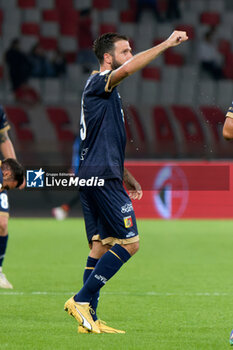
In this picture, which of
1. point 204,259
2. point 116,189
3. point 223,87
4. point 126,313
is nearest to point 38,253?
point 204,259

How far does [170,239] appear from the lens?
13234mm

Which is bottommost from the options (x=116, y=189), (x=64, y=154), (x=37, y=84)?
(x=64, y=154)

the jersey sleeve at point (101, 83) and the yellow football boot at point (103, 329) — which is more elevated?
the jersey sleeve at point (101, 83)

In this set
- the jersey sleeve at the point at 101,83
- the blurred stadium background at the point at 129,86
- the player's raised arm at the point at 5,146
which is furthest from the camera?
the blurred stadium background at the point at 129,86

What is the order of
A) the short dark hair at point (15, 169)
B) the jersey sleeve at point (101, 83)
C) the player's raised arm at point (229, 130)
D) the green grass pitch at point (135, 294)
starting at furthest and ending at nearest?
the short dark hair at point (15, 169)
the green grass pitch at point (135, 294)
the jersey sleeve at point (101, 83)
the player's raised arm at point (229, 130)

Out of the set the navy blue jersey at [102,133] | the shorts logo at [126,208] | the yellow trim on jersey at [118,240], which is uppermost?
the navy blue jersey at [102,133]

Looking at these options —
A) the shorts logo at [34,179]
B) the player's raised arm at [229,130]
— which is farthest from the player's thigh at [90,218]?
the shorts logo at [34,179]

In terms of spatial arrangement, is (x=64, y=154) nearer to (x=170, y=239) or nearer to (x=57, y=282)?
(x=170, y=239)

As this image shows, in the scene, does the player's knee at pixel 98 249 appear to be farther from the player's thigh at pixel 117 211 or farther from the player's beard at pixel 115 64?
the player's beard at pixel 115 64

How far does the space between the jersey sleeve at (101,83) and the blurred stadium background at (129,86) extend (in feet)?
39.1

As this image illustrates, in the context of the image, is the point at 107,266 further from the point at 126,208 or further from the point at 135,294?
the point at 135,294

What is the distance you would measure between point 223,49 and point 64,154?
6456 mm

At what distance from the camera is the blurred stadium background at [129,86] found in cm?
1973

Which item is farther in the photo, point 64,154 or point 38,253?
point 64,154
